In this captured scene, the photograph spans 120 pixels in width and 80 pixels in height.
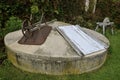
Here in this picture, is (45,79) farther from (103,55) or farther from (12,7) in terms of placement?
(12,7)

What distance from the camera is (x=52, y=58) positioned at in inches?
286

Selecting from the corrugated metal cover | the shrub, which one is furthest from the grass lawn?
the shrub

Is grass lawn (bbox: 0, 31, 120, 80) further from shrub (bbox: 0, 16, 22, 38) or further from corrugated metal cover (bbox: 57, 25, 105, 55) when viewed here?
shrub (bbox: 0, 16, 22, 38)

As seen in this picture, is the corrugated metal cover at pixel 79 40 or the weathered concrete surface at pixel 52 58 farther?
the corrugated metal cover at pixel 79 40

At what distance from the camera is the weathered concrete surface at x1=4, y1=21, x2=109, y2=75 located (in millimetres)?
7328

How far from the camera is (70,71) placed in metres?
7.55

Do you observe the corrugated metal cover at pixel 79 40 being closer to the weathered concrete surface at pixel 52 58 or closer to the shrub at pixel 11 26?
the weathered concrete surface at pixel 52 58

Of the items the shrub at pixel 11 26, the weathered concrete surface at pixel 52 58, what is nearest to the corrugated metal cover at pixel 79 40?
the weathered concrete surface at pixel 52 58

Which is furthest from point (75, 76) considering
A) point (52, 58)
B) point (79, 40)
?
point (79, 40)

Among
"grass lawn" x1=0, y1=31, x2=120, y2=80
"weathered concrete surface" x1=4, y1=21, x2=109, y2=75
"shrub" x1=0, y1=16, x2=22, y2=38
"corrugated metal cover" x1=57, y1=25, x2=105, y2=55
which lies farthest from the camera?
"shrub" x1=0, y1=16, x2=22, y2=38

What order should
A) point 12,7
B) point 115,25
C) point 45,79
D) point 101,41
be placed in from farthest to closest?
1. point 115,25
2. point 12,7
3. point 101,41
4. point 45,79

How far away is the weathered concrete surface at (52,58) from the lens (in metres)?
7.33

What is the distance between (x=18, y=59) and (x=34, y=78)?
2.64ft

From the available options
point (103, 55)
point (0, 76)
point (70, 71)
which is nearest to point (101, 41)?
point (103, 55)
